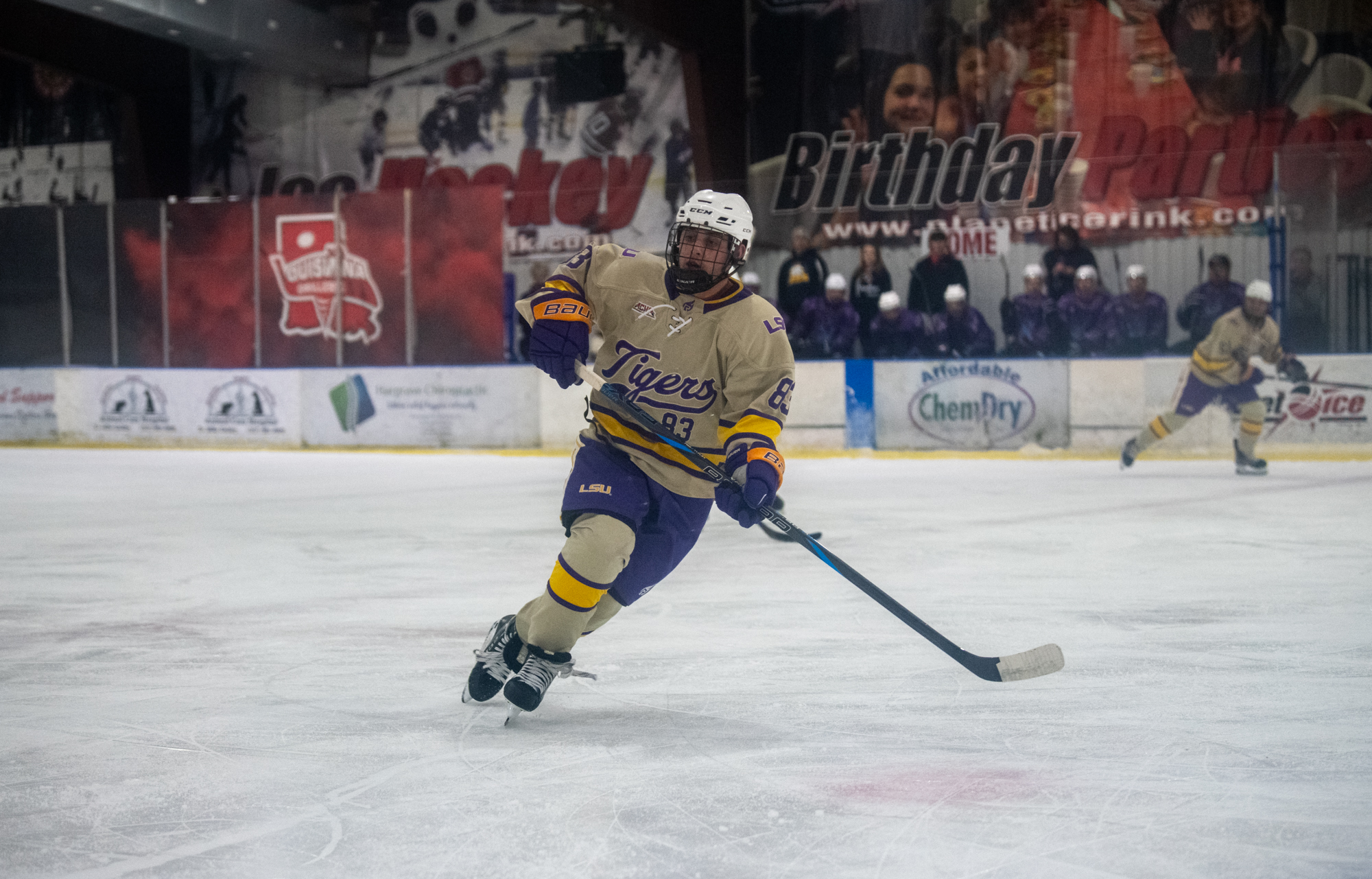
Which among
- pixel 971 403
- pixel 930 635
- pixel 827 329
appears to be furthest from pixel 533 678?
pixel 827 329

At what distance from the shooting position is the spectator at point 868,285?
12414mm

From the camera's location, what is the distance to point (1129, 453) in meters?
8.98

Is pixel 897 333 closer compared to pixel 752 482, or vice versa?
pixel 752 482

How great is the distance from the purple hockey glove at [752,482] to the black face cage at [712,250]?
0.39m

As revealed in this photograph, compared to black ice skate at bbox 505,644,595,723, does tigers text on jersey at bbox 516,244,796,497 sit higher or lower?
higher

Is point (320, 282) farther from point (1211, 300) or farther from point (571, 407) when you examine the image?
point (1211, 300)

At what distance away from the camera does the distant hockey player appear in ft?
29.1

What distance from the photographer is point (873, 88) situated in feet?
46.0

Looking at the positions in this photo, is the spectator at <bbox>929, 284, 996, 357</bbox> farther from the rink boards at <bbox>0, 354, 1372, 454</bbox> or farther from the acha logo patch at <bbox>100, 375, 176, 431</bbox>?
the acha logo patch at <bbox>100, 375, 176, 431</bbox>

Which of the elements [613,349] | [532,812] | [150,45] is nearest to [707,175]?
[150,45]

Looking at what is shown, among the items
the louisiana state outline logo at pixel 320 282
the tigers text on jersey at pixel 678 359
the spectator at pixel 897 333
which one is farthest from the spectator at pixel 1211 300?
the tigers text on jersey at pixel 678 359

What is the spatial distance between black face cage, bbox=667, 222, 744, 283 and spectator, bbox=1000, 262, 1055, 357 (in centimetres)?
856

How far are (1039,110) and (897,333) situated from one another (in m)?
3.87

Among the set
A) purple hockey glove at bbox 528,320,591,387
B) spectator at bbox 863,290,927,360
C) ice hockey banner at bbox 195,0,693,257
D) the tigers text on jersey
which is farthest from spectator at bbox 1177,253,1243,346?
purple hockey glove at bbox 528,320,591,387
